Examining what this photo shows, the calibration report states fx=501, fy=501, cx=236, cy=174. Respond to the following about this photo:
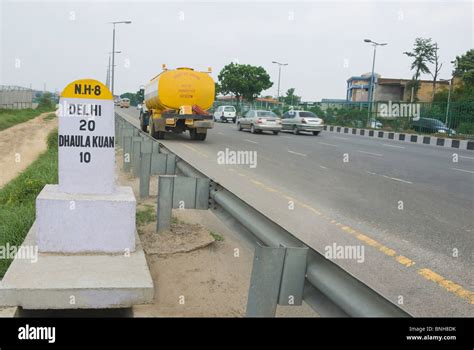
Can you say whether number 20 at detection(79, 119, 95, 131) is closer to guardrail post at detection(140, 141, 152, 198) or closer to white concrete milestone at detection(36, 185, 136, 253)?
white concrete milestone at detection(36, 185, 136, 253)

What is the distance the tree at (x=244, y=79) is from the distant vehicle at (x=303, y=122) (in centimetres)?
3119

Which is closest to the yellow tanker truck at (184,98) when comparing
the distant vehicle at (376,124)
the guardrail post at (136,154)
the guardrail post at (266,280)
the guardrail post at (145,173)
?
the guardrail post at (136,154)

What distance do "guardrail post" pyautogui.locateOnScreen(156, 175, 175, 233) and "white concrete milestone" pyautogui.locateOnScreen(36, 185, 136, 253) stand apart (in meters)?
0.71

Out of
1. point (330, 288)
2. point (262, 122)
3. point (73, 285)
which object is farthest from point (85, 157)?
point (262, 122)

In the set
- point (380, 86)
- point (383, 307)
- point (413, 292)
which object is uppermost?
point (380, 86)

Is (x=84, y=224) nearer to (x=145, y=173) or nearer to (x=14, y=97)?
(x=145, y=173)

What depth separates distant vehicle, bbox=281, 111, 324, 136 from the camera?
28.3 m

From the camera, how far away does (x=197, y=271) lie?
4.71 meters

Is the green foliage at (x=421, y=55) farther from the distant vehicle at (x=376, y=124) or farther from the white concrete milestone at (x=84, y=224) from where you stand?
the white concrete milestone at (x=84, y=224)

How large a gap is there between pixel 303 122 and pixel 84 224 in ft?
80.9
